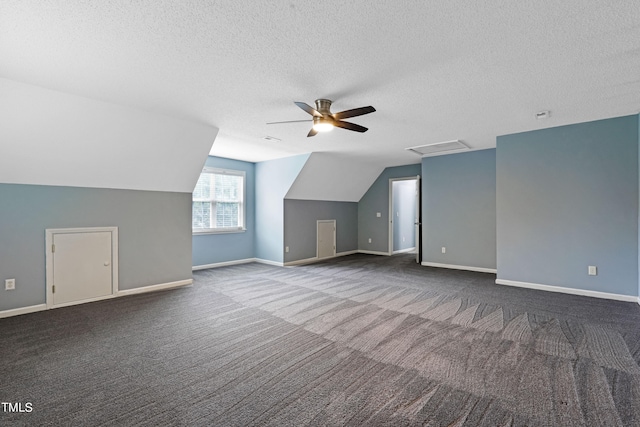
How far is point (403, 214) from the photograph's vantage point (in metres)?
9.30

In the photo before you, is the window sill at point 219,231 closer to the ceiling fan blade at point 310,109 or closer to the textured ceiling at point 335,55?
the textured ceiling at point 335,55

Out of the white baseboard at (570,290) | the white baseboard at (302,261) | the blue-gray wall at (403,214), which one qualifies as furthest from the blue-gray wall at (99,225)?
the blue-gray wall at (403,214)

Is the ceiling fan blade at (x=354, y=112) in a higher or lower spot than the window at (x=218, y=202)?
higher

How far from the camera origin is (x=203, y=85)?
9.88 ft

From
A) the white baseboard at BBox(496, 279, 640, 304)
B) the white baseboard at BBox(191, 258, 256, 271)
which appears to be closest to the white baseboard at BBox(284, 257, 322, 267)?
the white baseboard at BBox(191, 258, 256, 271)

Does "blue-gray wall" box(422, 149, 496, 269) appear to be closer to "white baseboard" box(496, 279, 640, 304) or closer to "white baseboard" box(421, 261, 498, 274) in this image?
"white baseboard" box(421, 261, 498, 274)

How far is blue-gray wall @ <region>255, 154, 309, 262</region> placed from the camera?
258 inches

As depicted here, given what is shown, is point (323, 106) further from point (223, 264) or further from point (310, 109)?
point (223, 264)

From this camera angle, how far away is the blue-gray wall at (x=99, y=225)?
11.7 ft

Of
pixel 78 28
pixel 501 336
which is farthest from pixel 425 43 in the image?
pixel 501 336

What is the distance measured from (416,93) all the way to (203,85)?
7.30ft

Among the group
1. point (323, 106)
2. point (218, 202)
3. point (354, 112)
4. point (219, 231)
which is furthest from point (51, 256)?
point (354, 112)

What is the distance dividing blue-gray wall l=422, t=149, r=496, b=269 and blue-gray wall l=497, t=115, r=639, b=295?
1.10 metres

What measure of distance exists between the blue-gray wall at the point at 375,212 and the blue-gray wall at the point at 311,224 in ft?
0.78
